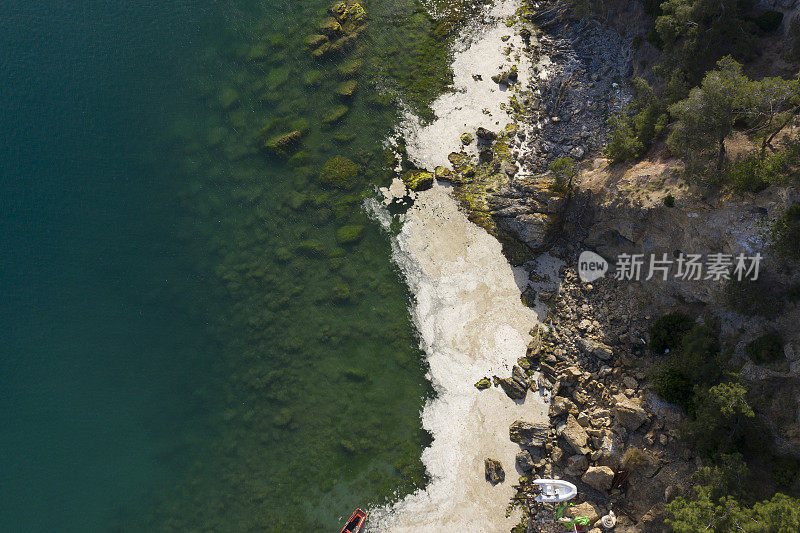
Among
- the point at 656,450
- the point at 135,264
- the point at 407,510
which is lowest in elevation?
the point at 407,510

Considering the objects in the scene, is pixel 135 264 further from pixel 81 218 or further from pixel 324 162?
pixel 324 162

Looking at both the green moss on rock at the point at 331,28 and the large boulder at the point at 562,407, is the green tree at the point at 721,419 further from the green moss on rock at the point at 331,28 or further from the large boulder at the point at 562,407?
the green moss on rock at the point at 331,28

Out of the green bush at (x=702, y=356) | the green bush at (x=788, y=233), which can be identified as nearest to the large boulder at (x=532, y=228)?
the green bush at (x=702, y=356)

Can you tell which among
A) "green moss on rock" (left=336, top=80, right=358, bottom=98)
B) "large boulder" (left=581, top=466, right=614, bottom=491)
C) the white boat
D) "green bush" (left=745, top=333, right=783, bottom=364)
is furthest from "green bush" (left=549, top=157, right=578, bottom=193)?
the white boat

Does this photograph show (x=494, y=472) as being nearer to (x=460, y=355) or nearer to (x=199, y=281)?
(x=460, y=355)

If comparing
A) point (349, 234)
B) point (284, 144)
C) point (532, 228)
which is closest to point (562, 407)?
point (532, 228)

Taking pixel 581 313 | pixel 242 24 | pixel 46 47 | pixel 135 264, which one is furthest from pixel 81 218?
pixel 581 313

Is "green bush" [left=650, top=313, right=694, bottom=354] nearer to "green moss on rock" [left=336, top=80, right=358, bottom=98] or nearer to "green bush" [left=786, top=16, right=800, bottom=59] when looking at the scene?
"green bush" [left=786, top=16, right=800, bottom=59]
